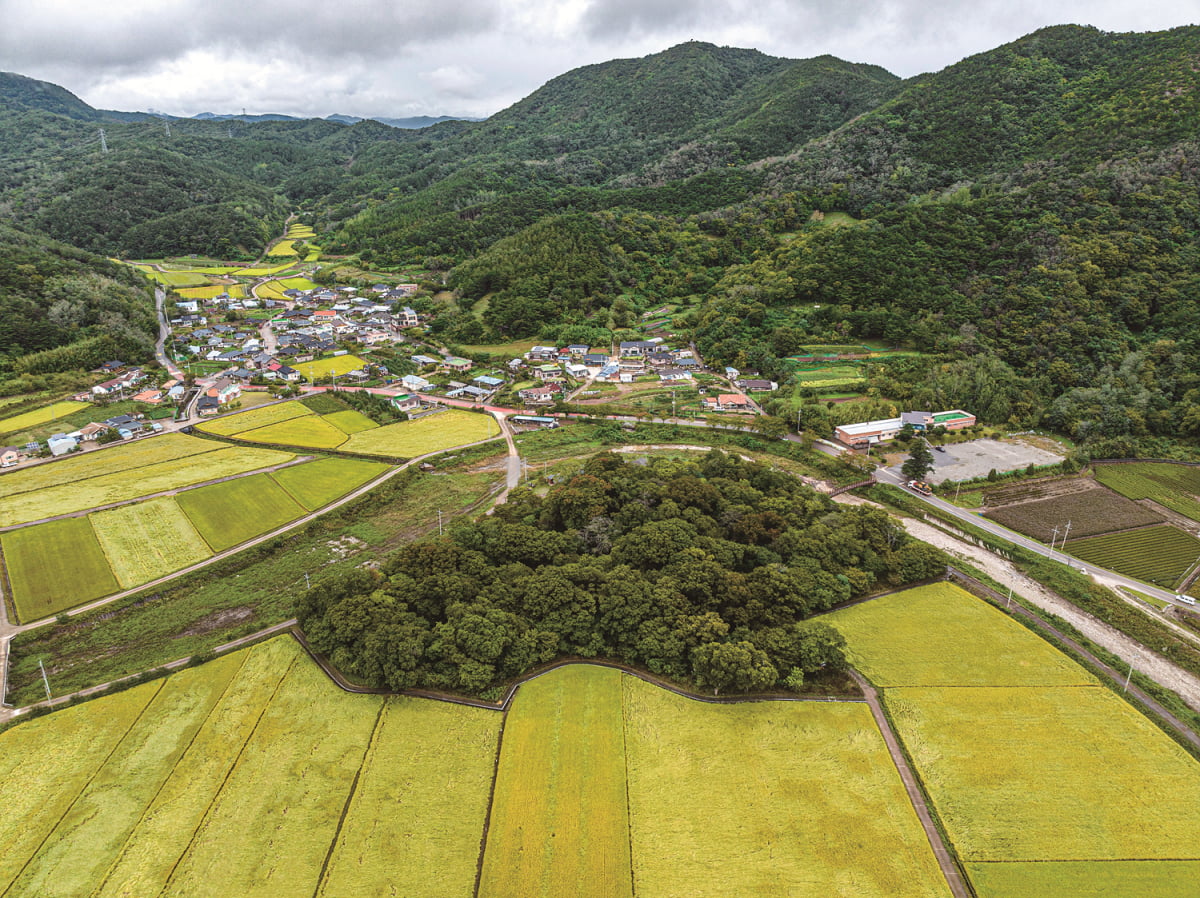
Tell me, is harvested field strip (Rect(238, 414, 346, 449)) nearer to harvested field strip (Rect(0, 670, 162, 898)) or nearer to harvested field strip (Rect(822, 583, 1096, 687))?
harvested field strip (Rect(0, 670, 162, 898))

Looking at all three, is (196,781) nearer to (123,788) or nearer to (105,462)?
(123,788)

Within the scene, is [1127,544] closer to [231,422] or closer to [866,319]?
[866,319]

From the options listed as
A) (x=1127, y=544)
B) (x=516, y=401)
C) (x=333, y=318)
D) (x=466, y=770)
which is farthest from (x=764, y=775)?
(x=333, y=318)

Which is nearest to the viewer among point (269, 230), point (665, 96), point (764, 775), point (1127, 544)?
point (764, 775)

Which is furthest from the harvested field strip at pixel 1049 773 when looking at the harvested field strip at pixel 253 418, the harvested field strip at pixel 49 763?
the harvested field strip at pixel 253 418

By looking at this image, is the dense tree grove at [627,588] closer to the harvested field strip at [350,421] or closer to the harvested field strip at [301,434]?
the harvested field strip at [301,434]

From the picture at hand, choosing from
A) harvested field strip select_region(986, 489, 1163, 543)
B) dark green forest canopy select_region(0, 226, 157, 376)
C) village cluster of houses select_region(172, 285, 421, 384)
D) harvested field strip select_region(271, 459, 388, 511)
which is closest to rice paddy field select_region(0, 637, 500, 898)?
harvested field strip select_region(271, 459, 388, 511)
